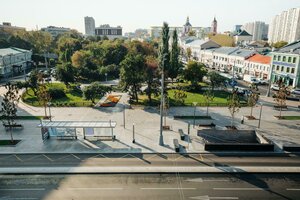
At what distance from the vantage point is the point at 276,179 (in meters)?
23.6

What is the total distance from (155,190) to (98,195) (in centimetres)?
499

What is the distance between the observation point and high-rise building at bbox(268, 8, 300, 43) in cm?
16750

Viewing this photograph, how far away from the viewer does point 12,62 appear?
271 feet

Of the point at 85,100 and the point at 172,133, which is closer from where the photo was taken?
the point at 172,133

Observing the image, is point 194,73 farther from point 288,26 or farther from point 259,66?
point 288,26

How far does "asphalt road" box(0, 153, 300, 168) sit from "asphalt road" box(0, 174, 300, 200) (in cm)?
218

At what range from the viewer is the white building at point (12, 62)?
252ft

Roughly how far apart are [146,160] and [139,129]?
9288 millimetres

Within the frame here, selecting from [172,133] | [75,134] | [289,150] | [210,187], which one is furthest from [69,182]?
[289,150]

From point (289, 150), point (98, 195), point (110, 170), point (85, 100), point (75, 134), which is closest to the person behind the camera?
point (98, 195)

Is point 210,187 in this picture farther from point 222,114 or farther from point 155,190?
point 222,114

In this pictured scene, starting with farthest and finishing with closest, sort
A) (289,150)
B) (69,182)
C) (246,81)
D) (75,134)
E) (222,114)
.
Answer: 1. (246,81)
2. (222,114)
3. (75,134)
4. (289,150)
5. (69,182)

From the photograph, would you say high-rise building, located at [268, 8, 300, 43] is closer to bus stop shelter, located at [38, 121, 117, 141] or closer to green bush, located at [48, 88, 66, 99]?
green bush, located at [48, 88, 66, 99]

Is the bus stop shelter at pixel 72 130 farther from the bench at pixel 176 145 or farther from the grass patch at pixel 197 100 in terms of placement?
the grass patch at pixel 197 100
